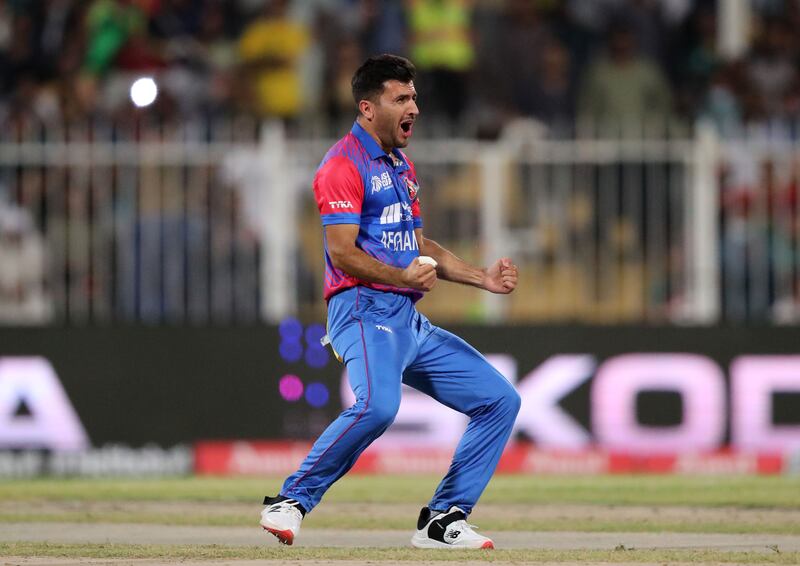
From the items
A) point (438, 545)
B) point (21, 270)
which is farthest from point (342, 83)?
point (438, 545)

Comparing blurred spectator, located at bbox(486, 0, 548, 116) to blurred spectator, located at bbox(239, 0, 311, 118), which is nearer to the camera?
blurred spectator, located at bbox(486, 0, 548, 116)

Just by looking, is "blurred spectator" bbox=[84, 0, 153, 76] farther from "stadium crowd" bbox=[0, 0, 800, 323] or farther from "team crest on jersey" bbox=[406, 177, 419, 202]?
"team crest on jersey" bbox=[406, 177, 419, 202]

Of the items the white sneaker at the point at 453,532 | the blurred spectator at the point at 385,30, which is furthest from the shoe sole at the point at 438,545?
the blurred spectator at the point at 385,30

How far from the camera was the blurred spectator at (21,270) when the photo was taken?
14.0 metres

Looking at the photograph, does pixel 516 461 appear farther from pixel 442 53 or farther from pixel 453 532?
pixel 453 532

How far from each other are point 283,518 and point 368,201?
1560mm

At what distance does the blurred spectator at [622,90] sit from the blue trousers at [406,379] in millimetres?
7078

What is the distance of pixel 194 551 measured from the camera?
819 cm

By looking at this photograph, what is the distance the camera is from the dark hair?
8.38 metres

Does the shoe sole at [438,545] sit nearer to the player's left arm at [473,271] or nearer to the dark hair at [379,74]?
the player's left arm at [473,271]

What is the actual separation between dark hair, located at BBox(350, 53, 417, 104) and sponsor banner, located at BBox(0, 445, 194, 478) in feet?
20.3

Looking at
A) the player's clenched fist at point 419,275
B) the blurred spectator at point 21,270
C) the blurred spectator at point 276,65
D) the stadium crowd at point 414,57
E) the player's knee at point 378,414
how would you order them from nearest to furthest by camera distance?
the player's clenched fist at point 419,275 → the player's knee at point 378,414 → the blurred spectator at point 21,270 → the stadium crowd at point 414,57 → the blurred spectator at point 276,65

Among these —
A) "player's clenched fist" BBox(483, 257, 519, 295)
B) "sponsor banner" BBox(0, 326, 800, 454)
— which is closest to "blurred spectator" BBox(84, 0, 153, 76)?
"sponsor banner" BBox(0, 326, 800, 454)

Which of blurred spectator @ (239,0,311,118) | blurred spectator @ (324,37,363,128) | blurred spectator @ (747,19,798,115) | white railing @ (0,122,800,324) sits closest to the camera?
white railing @ (0,122,800,324)
